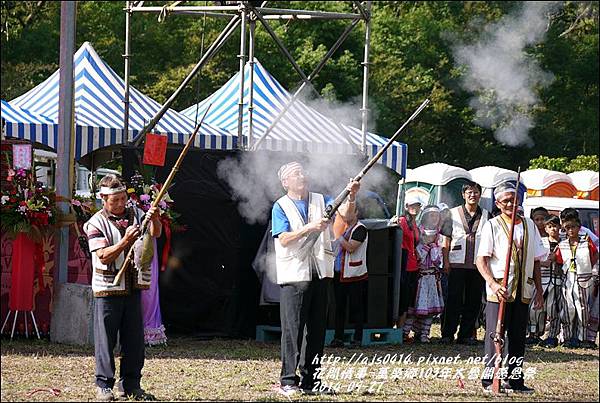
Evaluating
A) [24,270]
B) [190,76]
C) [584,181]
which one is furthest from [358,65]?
[24,270]

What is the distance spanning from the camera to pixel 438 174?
2203 cm

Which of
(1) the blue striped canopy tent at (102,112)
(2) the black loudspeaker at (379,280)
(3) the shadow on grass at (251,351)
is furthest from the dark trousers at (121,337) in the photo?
(1) the blue striped canopy tent at (102,112)

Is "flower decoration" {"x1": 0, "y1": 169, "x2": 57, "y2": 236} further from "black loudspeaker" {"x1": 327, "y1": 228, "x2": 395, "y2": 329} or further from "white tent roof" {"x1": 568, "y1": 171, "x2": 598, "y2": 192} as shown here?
"white tent roof" {"x1": 568, "y1": 171, "x2": 598, "y2": 192}

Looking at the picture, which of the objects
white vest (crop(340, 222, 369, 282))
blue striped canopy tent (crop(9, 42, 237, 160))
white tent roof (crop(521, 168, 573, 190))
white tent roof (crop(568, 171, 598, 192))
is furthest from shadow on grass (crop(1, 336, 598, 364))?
white tent roof (crop(568, 171, 598, 192))

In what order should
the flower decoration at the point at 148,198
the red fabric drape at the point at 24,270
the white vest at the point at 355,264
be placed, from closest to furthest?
the red fabric drape at the point at 24,270
the flower decoration at the point at 148,198
the white vest at the point at 355,264

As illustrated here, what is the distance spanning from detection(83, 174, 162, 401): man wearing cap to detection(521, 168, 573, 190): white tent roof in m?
14.5

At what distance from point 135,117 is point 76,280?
18.7 ft

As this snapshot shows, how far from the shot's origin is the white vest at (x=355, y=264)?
463 inches

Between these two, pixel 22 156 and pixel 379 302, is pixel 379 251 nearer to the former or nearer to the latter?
pixel 379 302

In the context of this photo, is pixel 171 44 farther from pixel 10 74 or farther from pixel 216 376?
pixel 216 376

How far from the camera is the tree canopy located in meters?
29.3

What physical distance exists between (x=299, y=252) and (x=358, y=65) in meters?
24.2

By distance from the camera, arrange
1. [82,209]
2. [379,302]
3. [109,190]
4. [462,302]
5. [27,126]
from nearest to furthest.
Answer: [109,190] → [82,209] → [379,302] → [462,302] → [27,126]

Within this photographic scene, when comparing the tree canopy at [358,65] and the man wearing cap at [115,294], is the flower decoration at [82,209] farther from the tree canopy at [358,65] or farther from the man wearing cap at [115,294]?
the tree canopy at [358,65]
